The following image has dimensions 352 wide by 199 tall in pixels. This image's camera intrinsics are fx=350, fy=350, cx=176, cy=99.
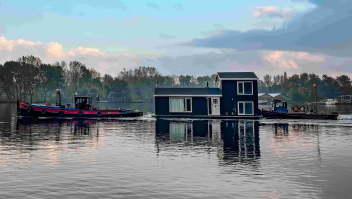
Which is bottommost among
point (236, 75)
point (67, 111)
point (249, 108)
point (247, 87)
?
point (67, 111)

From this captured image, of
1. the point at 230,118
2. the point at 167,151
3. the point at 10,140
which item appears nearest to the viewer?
the point at 167,151

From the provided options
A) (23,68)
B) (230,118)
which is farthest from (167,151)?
(23,68)

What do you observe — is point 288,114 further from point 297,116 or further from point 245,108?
point 245,108

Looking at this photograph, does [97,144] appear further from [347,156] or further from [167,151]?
[347,156]

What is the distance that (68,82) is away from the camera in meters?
174

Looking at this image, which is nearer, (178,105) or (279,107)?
(178,105)

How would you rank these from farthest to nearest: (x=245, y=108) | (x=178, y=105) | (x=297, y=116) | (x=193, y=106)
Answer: (x=178, y=105)
(x=193, y=106)
(x=245, y=108)
(x=297, y=116)

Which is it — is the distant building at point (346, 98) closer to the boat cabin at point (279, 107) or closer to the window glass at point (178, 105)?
the boat cabin at point (279, 107)

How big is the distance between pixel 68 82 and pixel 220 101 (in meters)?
135

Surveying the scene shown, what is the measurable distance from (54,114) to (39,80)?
95.5 meters

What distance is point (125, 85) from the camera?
17875cm

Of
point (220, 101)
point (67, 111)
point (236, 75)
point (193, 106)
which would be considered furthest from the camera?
point (67, 111)

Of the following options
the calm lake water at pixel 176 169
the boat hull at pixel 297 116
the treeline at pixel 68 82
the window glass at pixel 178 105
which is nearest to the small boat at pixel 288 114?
the boat hull at pixel 297 116

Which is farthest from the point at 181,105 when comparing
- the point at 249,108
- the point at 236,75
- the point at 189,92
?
the point at 249,108
